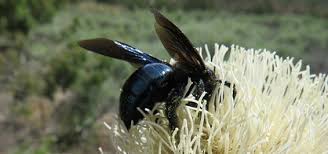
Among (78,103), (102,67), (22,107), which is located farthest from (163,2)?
(22,107)

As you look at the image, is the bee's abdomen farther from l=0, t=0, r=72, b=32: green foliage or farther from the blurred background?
l=0, t=0, r=72, b=32: green foliage

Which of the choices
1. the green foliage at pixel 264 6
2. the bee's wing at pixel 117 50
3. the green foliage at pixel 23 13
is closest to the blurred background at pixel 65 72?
the green foliage at pixel 23 13

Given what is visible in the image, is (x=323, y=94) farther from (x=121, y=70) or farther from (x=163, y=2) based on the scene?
(x=121, y=70)

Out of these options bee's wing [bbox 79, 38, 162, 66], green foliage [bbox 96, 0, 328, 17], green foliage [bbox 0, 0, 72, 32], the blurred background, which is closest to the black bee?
bee's wing [bbox 79, 38, 162, 66]

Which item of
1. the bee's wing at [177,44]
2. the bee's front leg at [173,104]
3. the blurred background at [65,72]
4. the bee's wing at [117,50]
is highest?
the bee's wing at [177,44]

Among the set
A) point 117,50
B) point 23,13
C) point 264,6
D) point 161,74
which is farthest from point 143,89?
point 264,6

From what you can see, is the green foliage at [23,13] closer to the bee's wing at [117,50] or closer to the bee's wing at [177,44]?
the bee's wing at [117,50]

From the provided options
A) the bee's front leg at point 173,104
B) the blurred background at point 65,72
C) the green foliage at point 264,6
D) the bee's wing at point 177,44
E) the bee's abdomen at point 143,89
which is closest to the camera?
the bee's wing at point 177,44

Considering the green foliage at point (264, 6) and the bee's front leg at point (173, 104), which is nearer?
the bee's front leg at point (173, 104)
